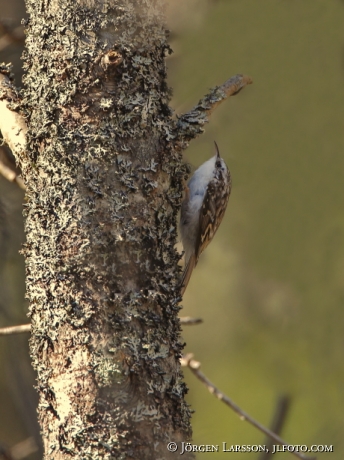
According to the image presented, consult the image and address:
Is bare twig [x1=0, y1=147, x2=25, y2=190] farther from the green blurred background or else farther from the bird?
the bird

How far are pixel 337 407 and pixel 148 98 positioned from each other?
2.12m

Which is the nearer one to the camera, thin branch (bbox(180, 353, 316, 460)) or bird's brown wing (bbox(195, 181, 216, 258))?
thin branch (bbox(180, 353, 316, 460))

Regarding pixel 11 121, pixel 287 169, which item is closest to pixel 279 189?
pixel 287 169

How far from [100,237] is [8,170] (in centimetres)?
74

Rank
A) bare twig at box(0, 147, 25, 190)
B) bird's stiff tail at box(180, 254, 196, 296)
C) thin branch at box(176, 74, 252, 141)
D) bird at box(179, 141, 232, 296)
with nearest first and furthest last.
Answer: thin branch at box(176, 74, 252, 141)
bare twig at box(0, 147, 25, 190)
bird's stiff tail at box(180, 254, 196, 296)
bird at box(179, 141, 232, 296)

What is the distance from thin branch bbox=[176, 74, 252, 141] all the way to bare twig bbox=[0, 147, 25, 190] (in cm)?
59

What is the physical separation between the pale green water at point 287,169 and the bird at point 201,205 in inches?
13.6

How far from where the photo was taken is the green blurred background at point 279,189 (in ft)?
10.2

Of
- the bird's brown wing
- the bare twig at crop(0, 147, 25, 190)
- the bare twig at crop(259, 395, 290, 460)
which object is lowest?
the bare twig at crop(259, 395, 290, 460)

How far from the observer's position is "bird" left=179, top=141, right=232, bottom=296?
3094 mm

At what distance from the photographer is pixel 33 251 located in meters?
1.58

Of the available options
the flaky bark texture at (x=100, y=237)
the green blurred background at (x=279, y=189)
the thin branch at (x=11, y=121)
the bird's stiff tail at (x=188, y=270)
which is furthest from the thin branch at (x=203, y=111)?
the bird's stiff tail at (x=188, y=270)

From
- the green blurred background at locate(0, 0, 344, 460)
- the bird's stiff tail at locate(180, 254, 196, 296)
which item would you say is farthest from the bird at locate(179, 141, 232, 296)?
the green blurred background at locate(0, 0, 344, 460)

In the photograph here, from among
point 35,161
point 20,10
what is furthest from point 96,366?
point 20,10
